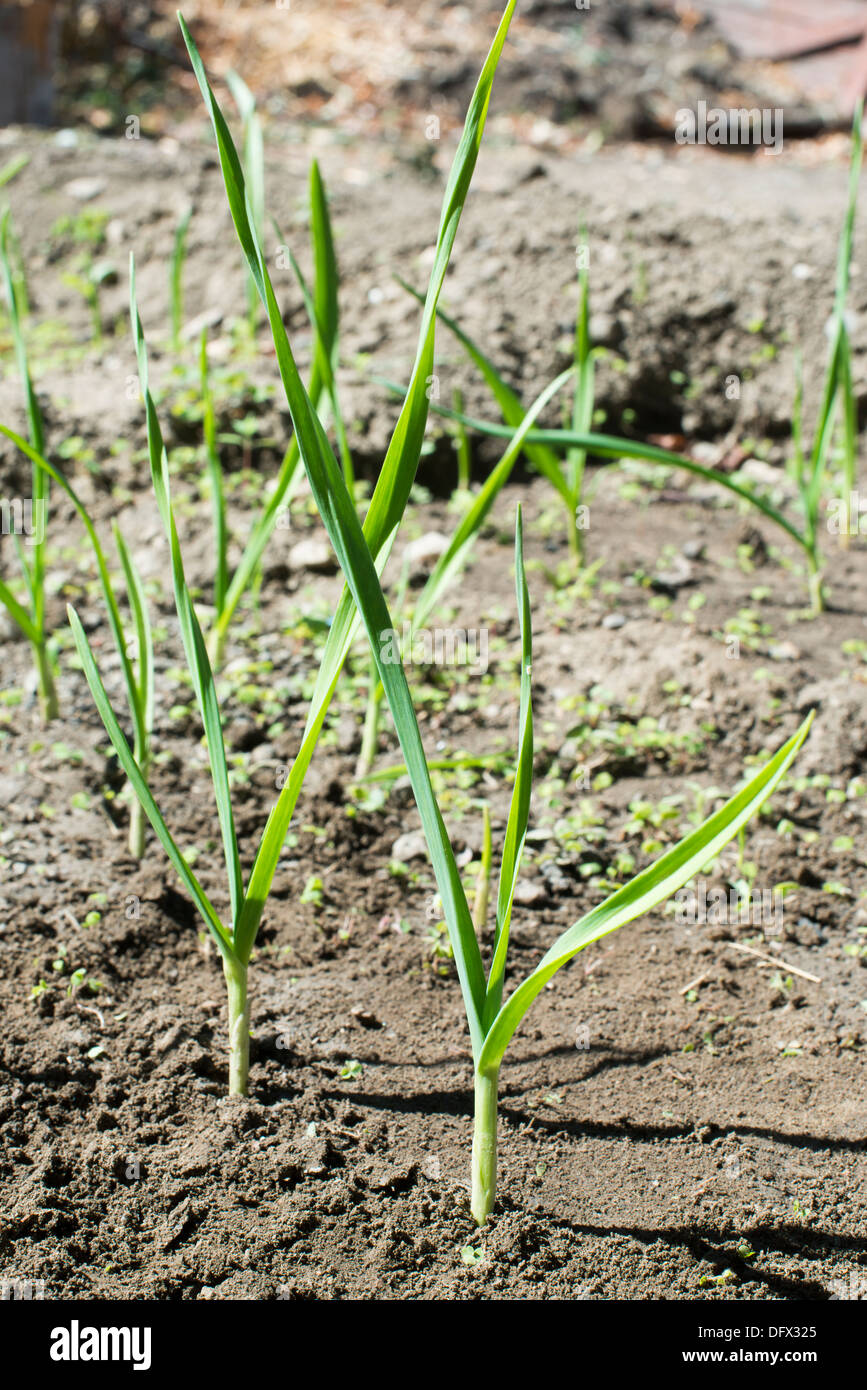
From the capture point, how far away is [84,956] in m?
1.42

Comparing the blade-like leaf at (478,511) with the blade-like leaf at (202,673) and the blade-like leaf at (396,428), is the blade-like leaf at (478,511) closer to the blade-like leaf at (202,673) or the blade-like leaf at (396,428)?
the blade-like leaf at (396,428)

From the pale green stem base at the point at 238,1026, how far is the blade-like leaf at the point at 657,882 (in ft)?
1.07

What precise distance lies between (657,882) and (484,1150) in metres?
0.35

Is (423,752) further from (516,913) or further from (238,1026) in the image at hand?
(516,913)

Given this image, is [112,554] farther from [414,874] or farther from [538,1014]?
[538,1014]

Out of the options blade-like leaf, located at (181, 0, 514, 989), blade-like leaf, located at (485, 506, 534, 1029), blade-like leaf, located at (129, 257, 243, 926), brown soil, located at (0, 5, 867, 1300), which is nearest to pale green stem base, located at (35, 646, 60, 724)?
brown soil, located at (0, 5, 867, 1300)

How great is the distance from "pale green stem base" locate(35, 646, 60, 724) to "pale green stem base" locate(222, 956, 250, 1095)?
0.83 metres

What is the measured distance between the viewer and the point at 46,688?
1865mm

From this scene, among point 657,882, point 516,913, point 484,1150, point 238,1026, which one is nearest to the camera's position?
point 657,882

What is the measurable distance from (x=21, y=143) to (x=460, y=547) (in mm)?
3405

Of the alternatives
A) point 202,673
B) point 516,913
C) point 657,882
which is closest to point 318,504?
point 202,673

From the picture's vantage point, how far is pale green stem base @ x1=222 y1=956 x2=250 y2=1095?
3.88 feet

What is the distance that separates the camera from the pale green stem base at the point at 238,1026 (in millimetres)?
1182

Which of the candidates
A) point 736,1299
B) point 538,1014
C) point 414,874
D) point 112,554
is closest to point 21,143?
point 112,554
